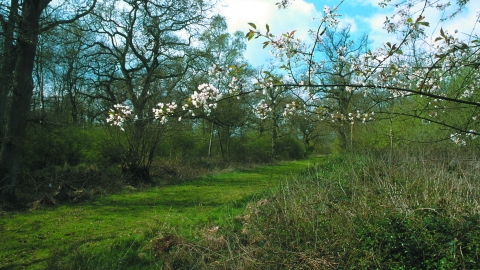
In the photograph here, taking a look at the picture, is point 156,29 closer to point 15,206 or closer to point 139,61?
point 139,61

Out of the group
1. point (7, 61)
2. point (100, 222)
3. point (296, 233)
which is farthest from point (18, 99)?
A: point (296, 233)

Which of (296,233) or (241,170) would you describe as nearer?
(296,233)

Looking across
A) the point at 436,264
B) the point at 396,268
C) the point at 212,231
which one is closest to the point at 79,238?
the point at 212,231

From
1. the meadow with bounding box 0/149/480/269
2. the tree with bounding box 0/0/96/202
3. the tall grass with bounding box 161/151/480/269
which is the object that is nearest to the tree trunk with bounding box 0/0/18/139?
the tree with bounding box 0/0/96/202

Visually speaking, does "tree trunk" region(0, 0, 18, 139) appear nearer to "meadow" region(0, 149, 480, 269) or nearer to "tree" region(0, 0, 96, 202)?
"tree" region(0, 0, 96, 202)

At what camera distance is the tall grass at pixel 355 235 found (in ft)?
11.8

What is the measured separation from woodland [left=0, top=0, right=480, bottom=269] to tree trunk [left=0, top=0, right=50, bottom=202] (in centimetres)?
3

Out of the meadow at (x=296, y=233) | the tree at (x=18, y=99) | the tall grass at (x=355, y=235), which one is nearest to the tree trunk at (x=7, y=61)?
the tree at (x=18, y=99)

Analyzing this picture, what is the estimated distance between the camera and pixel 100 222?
22.9 feet

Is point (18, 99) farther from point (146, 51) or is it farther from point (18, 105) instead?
point (146, 51)

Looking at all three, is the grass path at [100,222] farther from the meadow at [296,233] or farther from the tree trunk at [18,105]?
the tree trunk at [18,105]

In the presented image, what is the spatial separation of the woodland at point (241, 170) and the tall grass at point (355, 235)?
20 mm

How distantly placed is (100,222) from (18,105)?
3985mm

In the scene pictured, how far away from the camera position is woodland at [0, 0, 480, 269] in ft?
12.8
